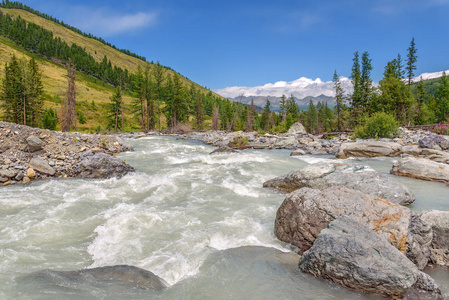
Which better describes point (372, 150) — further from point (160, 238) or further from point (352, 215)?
point (160, 238)

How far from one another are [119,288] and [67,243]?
3.00 m

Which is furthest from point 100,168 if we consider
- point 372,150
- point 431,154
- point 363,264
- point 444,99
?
point 444,99

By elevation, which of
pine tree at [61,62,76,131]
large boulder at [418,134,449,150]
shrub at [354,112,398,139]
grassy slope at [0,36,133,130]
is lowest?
large boulder at [418,134,449,150]

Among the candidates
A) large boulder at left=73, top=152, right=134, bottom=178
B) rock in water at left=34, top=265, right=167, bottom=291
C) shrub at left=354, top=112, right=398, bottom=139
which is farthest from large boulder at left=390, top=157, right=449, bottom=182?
shrub at left=354, top=112, right=398, bottom=139

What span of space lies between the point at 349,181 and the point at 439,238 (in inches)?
148

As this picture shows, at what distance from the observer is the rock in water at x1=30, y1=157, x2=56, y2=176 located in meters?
12.5

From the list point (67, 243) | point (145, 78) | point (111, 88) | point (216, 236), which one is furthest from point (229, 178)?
point (111, 88)

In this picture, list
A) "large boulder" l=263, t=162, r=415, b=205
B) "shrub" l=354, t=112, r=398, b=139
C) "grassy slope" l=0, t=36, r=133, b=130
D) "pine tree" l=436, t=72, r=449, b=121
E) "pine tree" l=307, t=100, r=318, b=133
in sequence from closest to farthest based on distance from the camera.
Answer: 1. "large boulder" l=263, t=162, r=415, b=205
2. "shrub" l=354, t=112, r=398, b=139
3. "pine tree" l=436, t=72, r=449, b=121
4. "grassy slope" l=0, t=36, r=133, b=130
5. "pine tree" l=307, t=100, r=318, b=133

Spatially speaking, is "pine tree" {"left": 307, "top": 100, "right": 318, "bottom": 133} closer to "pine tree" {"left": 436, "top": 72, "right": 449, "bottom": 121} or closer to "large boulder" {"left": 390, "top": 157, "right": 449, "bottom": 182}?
"pine tree" {"left": 436, "top": 72, "right": 449, "bottom": 121}

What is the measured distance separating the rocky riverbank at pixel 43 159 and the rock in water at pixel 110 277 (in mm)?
8718

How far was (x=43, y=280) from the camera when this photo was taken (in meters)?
4.61

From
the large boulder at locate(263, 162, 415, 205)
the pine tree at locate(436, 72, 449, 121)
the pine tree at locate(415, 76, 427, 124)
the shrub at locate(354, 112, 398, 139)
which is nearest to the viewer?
the large boulder at locate(263, 162, 415, 205)

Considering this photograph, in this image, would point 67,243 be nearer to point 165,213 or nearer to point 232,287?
point 165,213

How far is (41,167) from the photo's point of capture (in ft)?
41.3
